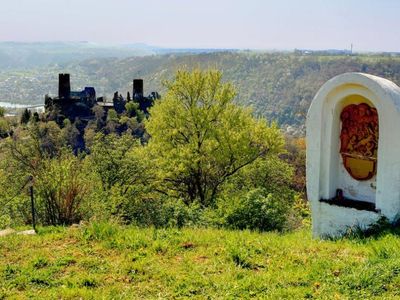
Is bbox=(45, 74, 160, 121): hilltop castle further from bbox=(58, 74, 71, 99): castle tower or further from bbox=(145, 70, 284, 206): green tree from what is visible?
bbox=(145, 70, 284, 206): green tree

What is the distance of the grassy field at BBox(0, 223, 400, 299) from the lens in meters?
5.72

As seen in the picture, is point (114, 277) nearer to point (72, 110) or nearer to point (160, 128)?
point (160, 128)

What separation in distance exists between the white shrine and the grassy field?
1296 mm

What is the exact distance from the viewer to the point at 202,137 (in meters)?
19.4

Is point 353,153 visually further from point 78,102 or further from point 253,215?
point 78,102

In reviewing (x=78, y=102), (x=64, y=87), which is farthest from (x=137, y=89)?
(x=64, y=87)

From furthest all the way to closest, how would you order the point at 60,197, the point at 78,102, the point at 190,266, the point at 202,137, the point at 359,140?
the point at 78,102 < the point at 202,137 < the point at 60,197 < the point at 359,140 < the point at 190,266

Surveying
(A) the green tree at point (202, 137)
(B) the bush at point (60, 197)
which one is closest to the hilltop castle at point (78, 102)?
(A) the green tree at point (202, 137)

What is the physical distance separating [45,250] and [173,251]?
2015 mm

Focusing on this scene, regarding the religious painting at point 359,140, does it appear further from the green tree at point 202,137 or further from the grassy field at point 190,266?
the green tree at point 202,137

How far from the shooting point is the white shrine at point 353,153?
843 cm

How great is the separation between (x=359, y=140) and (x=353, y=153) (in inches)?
11.9

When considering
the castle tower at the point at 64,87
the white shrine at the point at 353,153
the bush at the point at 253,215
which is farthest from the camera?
the castle tower at the point at 64,87

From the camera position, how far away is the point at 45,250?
7324 mm
